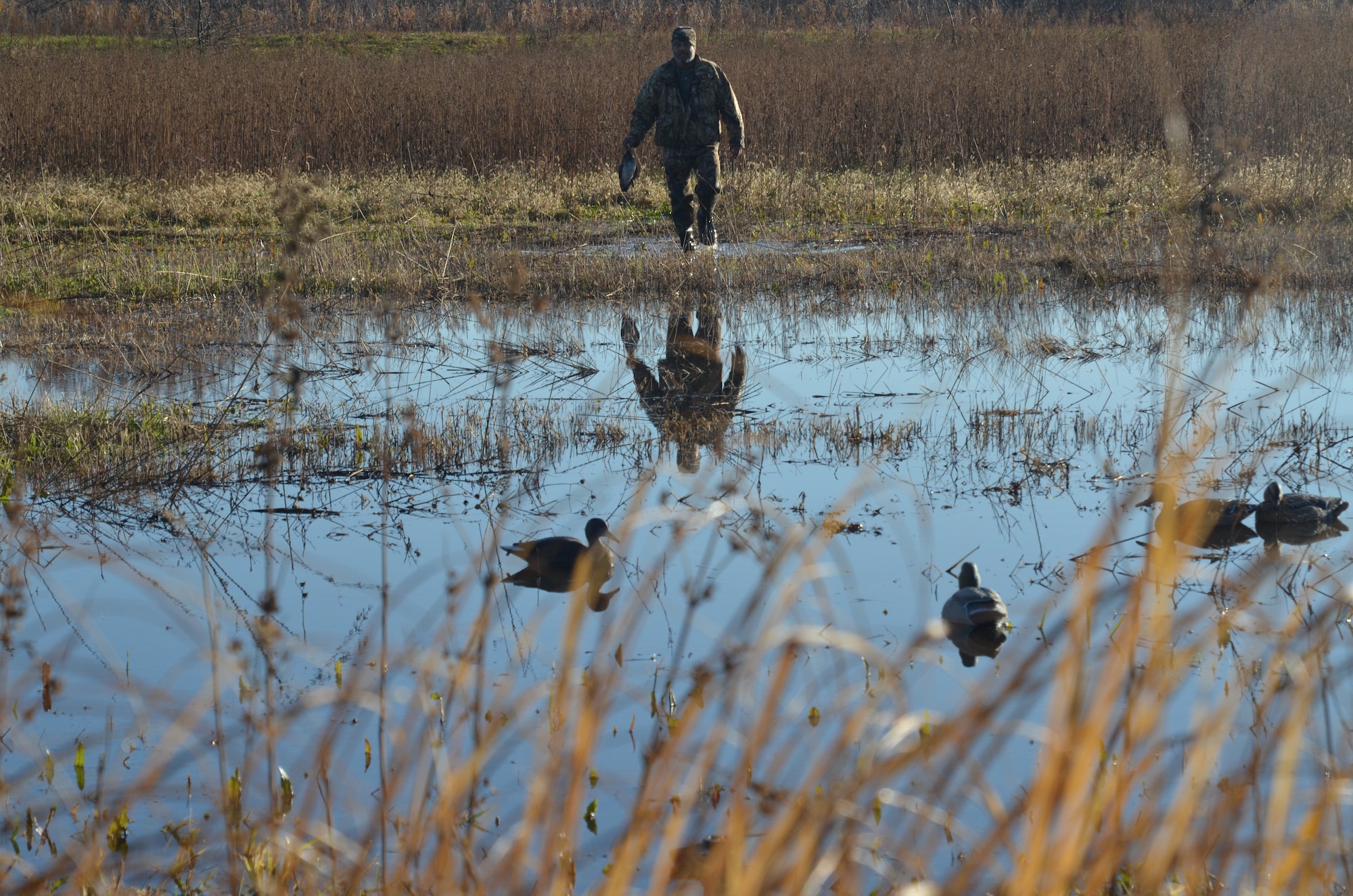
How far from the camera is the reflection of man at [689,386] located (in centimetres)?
565

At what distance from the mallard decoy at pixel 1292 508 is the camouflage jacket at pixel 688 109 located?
639 centimetres

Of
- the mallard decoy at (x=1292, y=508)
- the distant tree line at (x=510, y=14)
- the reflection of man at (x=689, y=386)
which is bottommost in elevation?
the reflection of man at (x=689, y=386)

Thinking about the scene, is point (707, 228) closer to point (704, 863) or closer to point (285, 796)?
point (285, 796)

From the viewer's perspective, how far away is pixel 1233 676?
10.8ft

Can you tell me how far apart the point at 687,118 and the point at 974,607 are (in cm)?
705

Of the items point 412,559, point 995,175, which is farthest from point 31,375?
point 995,175

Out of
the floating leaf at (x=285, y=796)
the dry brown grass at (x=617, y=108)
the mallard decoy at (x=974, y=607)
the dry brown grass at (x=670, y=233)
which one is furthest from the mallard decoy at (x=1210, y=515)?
the dry brown grass at (x=617, y=108)

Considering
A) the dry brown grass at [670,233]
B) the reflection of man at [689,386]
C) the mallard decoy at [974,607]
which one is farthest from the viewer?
the dry brown grass at [670,233]

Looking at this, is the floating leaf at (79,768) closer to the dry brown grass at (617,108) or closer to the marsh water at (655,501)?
the marsh water at (655,501)

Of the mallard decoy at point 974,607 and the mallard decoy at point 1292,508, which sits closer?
the mallard decoy at point 974,607

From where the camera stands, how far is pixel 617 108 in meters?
15.2

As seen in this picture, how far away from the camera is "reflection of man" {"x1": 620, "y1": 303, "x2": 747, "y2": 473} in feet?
18.5

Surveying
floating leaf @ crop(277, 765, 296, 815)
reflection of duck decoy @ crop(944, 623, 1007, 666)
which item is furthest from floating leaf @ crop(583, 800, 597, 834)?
reflection of duck decoy @ crop(944, 623, 1007, 666)

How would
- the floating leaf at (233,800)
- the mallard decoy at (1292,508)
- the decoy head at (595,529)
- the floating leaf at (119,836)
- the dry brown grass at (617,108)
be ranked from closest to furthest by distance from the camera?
the floating leaf at (233,800)
the floating leaf at (119,836)
the decoy head at (595,529)
the mallard decoy at (1292,508)
the dry brown grass at (617,108)
